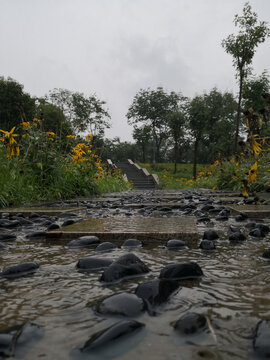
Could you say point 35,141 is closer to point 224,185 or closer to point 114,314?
point 114,314

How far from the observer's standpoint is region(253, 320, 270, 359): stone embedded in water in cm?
64

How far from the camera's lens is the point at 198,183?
1515cm

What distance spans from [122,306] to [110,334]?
0.55 ft

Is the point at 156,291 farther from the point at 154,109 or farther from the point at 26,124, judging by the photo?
the point at 154,109

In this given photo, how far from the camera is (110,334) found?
0.68 meters

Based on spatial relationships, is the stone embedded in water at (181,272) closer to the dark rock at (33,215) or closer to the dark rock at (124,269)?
the dark rock at (124,269)

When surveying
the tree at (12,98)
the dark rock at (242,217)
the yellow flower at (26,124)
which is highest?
the tree at (12,98)

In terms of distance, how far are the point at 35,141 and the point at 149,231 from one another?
3.90 metres

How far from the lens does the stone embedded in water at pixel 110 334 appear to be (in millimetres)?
653

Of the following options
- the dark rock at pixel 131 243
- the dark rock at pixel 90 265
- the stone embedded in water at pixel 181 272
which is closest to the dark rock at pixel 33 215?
the dark rock at pixel 131 243

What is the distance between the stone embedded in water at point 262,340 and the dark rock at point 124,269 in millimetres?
552

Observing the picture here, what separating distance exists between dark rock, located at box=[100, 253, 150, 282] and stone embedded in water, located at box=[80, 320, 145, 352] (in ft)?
1.35

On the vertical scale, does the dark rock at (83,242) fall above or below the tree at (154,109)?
below

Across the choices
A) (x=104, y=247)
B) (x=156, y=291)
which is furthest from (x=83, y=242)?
(x=156, y=291)
